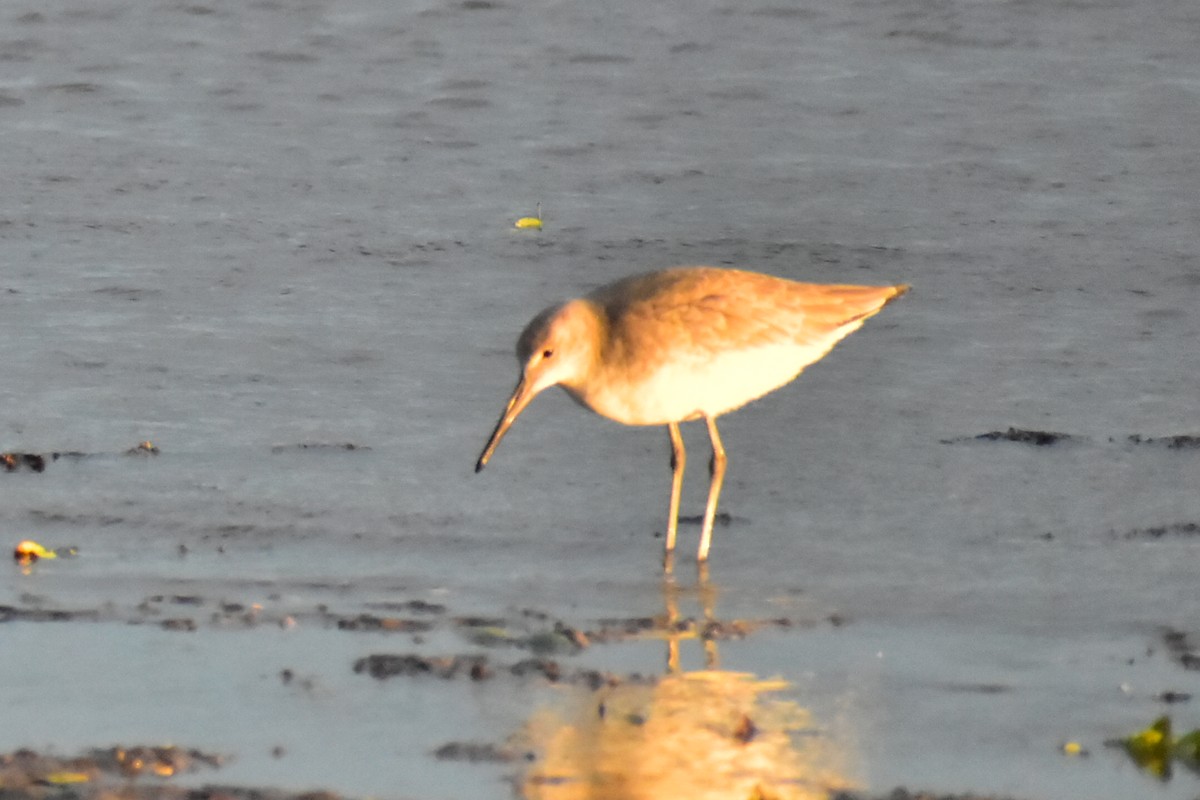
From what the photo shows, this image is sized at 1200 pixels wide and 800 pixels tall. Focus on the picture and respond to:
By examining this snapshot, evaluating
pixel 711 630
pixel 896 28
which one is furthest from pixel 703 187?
pixel 711 630

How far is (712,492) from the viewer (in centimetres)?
714

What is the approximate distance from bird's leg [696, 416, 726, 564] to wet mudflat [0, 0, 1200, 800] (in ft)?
0.27

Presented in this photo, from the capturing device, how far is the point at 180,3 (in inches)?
591

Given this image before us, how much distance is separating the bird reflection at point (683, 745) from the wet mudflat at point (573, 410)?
2cm

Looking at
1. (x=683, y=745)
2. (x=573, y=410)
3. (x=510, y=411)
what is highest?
(x=510, y=411)

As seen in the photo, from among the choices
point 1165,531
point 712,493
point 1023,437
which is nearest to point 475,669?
point 712,493

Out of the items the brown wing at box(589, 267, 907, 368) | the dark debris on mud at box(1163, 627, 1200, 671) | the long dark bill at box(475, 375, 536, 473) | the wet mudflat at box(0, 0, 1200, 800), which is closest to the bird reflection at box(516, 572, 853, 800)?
the wet mudflat at box(0, 0, 1200, 800)

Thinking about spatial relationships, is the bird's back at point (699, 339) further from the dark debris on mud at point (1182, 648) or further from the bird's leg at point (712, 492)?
the dark debris on mud at point (1182, 648)

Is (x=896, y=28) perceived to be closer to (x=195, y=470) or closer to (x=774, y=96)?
(x=774, y=96)

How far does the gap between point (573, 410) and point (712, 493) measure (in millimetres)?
1611

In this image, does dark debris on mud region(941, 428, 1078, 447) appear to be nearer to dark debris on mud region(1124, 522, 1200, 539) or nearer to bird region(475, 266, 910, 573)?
bird region(475, 266, 910, 573)

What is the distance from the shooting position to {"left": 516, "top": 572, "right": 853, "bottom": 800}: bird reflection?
4.77m

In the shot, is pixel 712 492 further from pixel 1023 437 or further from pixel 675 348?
pixel 1023 437

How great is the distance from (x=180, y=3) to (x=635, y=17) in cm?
314
